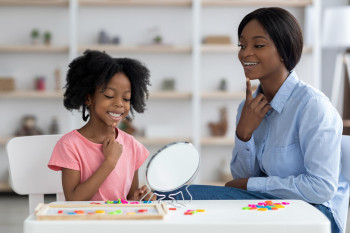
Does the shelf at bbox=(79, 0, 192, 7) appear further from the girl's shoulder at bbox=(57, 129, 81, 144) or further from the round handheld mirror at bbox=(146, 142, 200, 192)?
the round handheld mirror at bbox=(146, 142, 200, 192)

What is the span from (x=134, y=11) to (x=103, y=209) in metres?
4.23

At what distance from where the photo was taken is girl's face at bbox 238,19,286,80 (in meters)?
1.91

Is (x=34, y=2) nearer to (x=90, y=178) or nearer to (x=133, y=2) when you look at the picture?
(x=133, y=2)

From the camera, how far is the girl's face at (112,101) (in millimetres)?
1850

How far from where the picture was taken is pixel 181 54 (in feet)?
17.7

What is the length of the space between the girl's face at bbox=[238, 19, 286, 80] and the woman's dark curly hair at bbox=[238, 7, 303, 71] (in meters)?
0.02

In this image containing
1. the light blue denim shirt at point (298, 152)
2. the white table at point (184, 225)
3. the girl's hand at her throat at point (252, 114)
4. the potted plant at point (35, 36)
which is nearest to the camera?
the white table at point (184, 225)

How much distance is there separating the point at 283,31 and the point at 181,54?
Result: 354 cm

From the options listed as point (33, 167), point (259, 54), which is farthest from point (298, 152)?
point (33, 167)

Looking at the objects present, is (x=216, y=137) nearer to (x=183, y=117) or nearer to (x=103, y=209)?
(x=183, y=117)

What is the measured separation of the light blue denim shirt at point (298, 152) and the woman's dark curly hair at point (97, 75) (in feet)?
1.38

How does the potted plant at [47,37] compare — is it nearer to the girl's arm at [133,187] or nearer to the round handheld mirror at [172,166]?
the girl's arm at [133,187]

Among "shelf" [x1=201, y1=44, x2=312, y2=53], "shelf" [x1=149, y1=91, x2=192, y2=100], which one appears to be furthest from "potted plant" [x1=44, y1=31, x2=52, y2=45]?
"shelf" [x1=201, y1=44, x2=312, y2=53]

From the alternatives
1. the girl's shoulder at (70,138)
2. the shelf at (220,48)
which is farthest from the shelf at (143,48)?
the girl's shoulder at (70,138)
